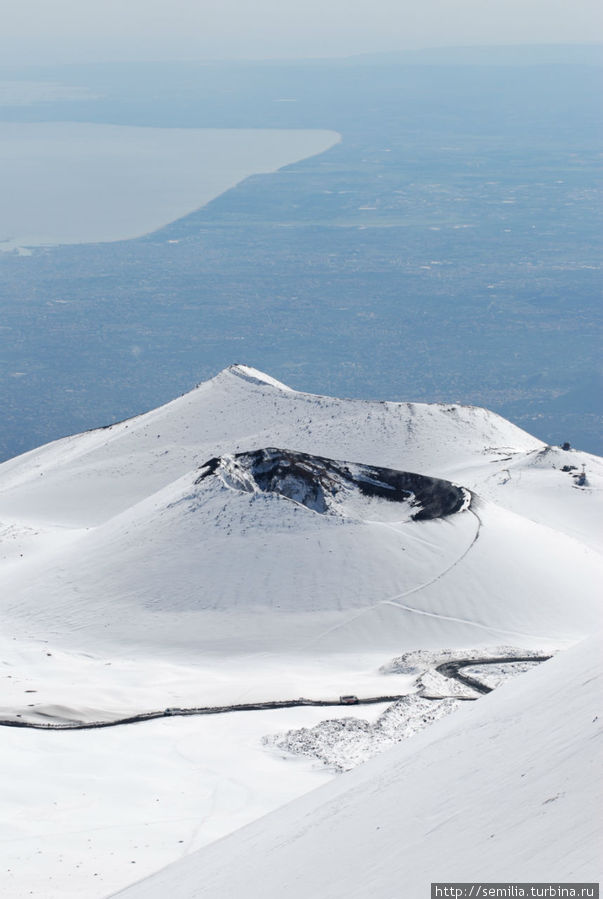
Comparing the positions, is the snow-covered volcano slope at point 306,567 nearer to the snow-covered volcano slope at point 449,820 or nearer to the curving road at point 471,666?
the curving road at point 471,666

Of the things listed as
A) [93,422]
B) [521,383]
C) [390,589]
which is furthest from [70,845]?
[521,383]

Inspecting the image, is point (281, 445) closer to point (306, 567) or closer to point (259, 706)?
point (306, 567)

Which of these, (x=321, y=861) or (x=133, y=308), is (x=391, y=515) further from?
(x=133, y=308)

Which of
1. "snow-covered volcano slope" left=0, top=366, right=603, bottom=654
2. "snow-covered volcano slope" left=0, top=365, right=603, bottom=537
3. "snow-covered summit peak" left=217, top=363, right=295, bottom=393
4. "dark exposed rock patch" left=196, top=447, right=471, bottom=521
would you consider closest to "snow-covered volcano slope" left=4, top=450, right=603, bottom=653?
"snow-covered volcano slope" left=0, top=366, right=603, bottom=654

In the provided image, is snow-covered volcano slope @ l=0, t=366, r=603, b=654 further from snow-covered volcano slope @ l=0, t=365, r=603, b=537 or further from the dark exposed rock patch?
snow-covered volcano slope @ l=0, t=365, r=603, b=537

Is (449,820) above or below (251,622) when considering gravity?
above

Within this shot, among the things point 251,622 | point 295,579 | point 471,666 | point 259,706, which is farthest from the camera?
point 295,579

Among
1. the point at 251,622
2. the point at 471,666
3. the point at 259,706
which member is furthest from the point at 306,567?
the point at 259,706
